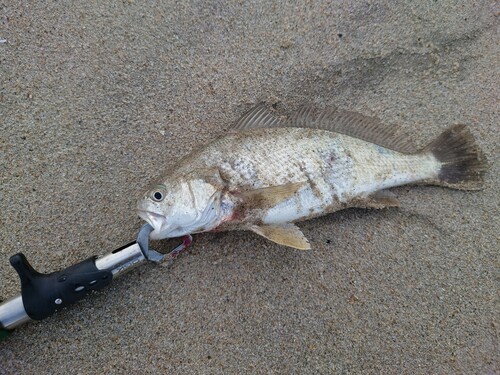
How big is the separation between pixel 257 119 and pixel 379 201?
1.01 metres

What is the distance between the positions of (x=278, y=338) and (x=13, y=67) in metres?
2.55

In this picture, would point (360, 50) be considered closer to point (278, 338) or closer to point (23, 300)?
point (278, 338)

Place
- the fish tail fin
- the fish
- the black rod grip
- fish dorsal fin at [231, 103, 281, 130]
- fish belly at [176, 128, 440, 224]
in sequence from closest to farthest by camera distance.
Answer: the black rod grip → the fish → fish belly at [176, 128, 440, 224] → fish dorsal fin at [231, 103, 281, 130] → the fish tail fin

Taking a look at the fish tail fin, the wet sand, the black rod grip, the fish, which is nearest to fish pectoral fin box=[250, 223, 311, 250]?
the fish

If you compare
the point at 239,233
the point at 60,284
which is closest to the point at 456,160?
the point at 239,233

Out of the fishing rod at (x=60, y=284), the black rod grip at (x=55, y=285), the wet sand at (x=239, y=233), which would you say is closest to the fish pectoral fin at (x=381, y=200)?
the wet sand at (x=239, y=233)

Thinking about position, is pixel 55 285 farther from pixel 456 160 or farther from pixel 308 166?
pixel 456 160

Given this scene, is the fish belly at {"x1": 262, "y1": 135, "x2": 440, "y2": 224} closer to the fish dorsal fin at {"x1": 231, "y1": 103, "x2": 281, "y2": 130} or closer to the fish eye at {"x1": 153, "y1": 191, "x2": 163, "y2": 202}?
the fish dorsal fin at {"x1": 231, "y1": 103, "x2": 281, "y2": 130}

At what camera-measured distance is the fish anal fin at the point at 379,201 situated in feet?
8.40

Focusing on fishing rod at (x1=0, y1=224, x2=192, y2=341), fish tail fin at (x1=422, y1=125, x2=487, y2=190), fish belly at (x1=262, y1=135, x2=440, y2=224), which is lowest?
fish tail fin at (x1=422, y1=125, x2=487, y2=190)

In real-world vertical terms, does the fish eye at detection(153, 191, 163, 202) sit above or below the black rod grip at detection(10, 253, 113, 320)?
above

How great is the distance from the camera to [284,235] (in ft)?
7.53

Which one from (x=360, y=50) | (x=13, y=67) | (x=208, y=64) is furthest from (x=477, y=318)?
(x=13, y=67)

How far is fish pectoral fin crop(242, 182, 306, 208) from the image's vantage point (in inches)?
90.6
